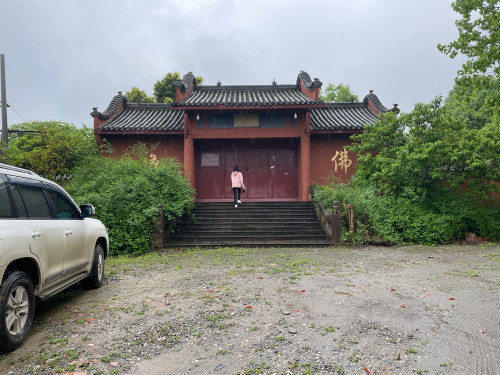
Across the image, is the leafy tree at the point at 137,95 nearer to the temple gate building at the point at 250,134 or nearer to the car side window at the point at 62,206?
the temple gate building at the point at 250,134

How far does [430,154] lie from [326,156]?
16.5 ft

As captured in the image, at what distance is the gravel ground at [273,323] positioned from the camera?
2770mm

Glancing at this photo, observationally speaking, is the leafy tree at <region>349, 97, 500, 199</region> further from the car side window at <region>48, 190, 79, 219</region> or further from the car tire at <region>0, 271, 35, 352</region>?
the car tire at <region>0, 271, 35, 352</region>

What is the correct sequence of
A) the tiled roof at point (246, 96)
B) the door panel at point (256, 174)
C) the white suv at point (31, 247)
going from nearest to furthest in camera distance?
the white suv at point (31, 247)
the tiled roof at point (246, 96)
the door panel at point (256, 174)

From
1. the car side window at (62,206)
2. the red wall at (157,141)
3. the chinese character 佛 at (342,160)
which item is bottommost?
the car side window at (62,206)

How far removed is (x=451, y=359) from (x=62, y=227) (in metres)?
4.21

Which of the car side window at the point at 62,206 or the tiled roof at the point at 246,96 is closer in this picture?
the car side window at the point at 62,206

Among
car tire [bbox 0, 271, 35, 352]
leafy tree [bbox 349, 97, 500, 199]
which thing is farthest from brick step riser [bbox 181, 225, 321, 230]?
car tire [bbox 0, 271, 35, 352]

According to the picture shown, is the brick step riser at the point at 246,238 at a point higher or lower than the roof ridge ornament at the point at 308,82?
lower

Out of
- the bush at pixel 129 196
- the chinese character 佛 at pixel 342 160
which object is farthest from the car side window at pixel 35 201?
the chinese character 佛 at pixel 342 160

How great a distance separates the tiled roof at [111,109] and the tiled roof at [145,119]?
0.25 meters

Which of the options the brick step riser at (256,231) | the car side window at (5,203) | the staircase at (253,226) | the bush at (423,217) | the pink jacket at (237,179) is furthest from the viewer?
the pink jacket at (237,179)

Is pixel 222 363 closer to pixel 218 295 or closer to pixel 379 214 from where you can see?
pixel 218 295

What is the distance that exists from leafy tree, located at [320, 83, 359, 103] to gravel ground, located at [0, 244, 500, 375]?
29879 millimetres
